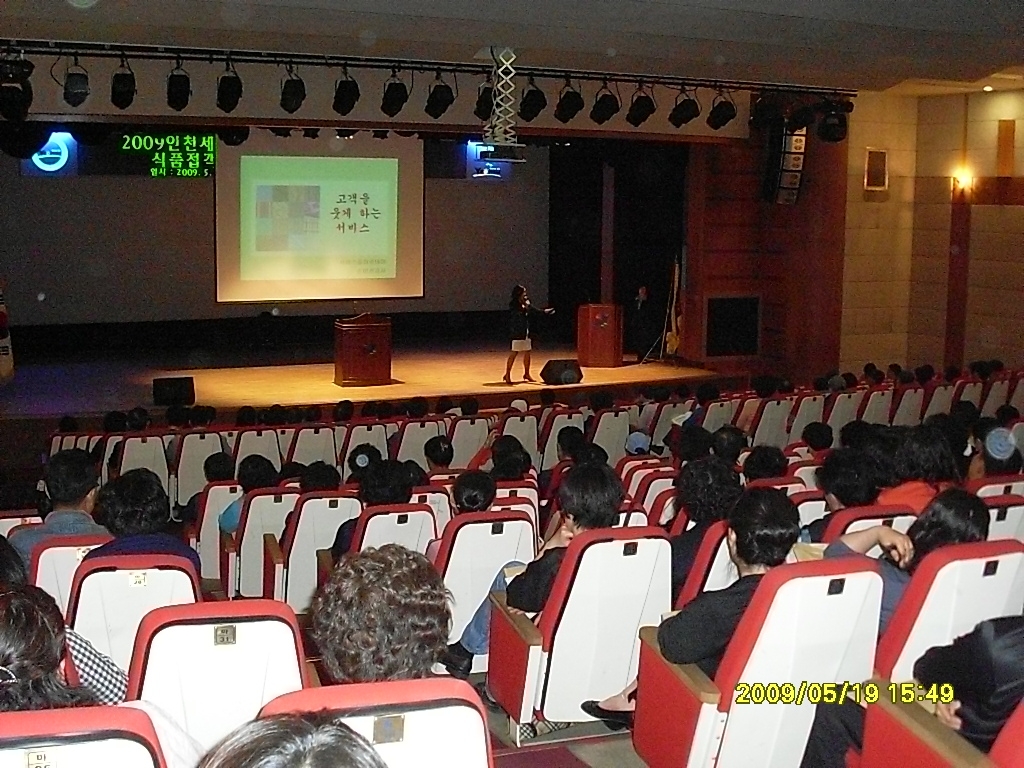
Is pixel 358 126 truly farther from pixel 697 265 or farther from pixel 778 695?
pixel 778 695

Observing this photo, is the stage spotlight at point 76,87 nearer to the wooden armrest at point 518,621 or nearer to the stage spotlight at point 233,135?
the stage spotlight at point 233,135

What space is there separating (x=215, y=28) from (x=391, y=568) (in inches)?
278

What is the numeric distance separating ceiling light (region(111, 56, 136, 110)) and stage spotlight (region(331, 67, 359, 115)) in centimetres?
182

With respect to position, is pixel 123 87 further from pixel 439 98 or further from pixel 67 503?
pixel 67 503

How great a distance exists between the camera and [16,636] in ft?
7.08

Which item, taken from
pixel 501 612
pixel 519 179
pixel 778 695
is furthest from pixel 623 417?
pixel 519 179

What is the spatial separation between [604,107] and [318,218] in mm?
4322

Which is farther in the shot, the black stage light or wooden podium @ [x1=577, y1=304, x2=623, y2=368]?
wooden podium @ [x1=577, y1=304, x2=623, y2=368]

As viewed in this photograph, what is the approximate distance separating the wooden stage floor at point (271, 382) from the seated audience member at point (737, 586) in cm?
921

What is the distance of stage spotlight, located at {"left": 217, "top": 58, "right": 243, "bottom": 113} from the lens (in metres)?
10.3

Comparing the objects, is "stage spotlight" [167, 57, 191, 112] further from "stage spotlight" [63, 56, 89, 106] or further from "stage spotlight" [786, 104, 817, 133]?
"stage spotlight" [786, 104, 817, 133]

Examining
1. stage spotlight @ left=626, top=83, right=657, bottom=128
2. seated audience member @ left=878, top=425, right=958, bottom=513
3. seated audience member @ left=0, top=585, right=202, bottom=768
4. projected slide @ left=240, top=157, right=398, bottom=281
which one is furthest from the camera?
projected slide @ left=240, top=157, right=398, bottom=281

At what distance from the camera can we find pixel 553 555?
369 cm

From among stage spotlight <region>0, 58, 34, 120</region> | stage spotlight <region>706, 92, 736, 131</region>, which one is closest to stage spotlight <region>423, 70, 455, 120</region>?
stage spotlight <region>706, 92, 736, 131</region>
